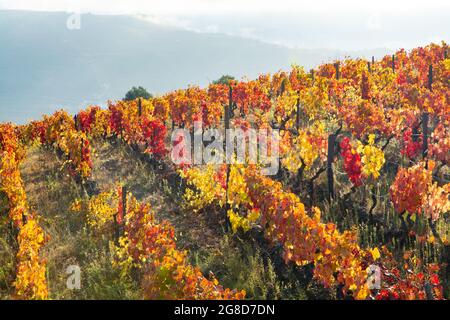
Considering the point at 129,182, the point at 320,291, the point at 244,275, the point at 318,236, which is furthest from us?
the point at 129,182

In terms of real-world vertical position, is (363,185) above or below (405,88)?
below

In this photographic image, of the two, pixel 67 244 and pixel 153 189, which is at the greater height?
pixel 153 189

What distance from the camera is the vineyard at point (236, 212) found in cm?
737

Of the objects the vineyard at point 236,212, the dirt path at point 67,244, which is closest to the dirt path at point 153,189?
the vineyard at point 236,212

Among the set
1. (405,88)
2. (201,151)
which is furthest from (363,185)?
(405,88)


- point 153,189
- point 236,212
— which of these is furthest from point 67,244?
point 236,212

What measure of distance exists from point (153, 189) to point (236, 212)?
332 centimetres

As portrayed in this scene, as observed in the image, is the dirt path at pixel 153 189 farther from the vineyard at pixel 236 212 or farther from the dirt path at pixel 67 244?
the dirt path at pixel 67 244

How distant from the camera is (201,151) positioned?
50.9ft

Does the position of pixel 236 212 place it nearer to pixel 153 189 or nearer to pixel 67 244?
pixel 153 189

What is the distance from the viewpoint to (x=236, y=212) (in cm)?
1088

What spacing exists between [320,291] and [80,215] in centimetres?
656

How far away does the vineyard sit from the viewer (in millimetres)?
7371

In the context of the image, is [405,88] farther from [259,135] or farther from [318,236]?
[318,236]
